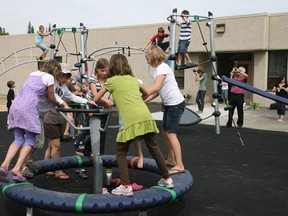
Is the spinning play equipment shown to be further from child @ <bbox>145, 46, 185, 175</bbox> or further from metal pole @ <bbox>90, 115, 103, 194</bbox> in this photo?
child @ <bbox>145, 46, 185, 175</bbox>

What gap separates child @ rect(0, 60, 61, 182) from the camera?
3150mm

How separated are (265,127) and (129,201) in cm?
717

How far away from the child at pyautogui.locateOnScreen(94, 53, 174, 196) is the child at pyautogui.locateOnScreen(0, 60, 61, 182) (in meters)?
0.62

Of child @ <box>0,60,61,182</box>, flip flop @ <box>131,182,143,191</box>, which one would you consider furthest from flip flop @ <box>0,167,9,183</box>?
flip flop @ <box>131,182,143,191</box>

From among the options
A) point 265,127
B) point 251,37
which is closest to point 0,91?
point 251,37

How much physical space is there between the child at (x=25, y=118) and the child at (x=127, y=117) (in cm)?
62

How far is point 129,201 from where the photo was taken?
2656 mm

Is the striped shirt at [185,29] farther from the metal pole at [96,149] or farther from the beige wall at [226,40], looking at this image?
the beige wall at [226,40]

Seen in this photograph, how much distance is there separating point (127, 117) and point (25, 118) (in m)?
0.96

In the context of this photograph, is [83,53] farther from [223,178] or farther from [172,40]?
[223,178]

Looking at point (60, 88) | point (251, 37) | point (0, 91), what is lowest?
point (0, 91)

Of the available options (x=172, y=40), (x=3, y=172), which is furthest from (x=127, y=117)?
(x=172, y=40)

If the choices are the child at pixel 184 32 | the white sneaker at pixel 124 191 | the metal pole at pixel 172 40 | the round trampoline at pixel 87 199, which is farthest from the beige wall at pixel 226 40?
the white sneaker at pixel 124 191

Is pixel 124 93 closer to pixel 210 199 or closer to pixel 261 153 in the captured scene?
pixel 210 199
